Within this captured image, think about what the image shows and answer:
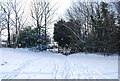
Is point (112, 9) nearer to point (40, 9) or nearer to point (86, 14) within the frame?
point (86, 14)

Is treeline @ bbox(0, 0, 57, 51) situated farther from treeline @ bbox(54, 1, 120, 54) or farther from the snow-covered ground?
the snow-covered ground

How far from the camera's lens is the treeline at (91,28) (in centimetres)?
2372

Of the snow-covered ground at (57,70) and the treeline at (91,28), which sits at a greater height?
the treeline at (91,28)

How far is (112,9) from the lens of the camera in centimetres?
2625

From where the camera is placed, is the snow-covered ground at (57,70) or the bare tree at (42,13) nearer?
the snow-covered ground at (57,70)

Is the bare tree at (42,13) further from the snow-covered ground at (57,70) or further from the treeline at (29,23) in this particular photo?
the snow-covered ground at (57,70)

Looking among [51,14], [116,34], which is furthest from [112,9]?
[51,14]

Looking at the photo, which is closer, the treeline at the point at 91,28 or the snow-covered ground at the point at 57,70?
the snow-covered ground at the point at 57,70

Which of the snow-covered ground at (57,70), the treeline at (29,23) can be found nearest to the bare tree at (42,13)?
the treeline at (29,23)

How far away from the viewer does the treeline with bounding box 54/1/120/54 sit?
2372 cm

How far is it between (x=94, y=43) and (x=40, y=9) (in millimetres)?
15303

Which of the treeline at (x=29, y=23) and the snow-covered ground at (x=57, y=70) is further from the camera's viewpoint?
the treeline at (x=29, y=23)

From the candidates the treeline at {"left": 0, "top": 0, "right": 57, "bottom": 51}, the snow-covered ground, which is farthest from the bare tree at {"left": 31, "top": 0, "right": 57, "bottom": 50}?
the snow-covered ground

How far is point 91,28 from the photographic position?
32.4 meters
